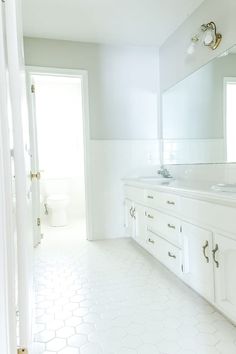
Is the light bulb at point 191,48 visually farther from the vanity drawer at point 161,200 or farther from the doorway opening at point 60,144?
the doorway opening at point 60,144

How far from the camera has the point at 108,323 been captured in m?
1.57

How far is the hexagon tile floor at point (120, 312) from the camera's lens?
1372 mm

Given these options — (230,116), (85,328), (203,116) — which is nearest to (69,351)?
(85,328)

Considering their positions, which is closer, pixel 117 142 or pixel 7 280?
pixel 7 280

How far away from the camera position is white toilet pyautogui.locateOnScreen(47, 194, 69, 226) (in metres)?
4.32

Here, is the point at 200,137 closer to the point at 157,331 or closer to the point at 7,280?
the point at 157,331

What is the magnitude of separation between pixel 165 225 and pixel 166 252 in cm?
21

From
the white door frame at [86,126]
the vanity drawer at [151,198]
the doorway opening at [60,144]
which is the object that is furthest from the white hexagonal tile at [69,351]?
the doorway opening at [60,144]

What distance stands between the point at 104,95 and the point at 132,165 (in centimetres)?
95

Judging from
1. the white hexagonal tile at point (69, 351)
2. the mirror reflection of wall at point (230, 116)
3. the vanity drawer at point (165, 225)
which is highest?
the mirror reflection of wall at point (230, 116)

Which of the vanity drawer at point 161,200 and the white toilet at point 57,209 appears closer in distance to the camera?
the vanity drawer at point 161,200

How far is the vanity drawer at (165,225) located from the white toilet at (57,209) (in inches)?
83.8

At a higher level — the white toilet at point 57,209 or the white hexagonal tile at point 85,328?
the white toilet at point 57,209

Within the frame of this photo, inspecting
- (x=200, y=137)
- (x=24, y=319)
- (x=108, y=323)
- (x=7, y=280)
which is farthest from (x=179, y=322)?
(x=200, y=137)
